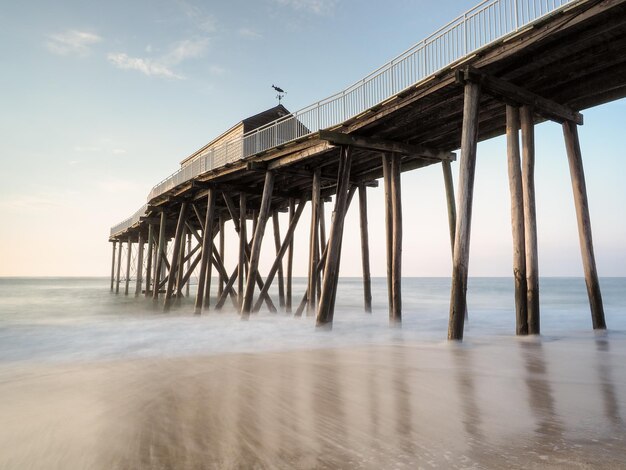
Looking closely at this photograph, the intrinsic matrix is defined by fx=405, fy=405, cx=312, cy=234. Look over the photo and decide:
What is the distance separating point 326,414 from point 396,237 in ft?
23.5

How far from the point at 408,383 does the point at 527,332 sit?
445 centimetres

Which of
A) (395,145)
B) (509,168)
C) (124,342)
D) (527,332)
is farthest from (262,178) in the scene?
(527,332)

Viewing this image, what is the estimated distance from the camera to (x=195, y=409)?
12.0ft

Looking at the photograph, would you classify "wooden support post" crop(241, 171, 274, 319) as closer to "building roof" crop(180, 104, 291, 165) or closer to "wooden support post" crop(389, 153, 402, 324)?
"wooden support post" crop(389, 153, 402, 324)

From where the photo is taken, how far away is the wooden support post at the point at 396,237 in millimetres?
10047

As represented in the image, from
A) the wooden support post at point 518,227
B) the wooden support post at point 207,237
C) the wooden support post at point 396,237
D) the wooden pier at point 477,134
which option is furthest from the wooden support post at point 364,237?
the wooden support post at point 518,227

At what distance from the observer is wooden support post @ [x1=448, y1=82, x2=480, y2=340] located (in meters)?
7.03

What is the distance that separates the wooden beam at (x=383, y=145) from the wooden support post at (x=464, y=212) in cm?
296

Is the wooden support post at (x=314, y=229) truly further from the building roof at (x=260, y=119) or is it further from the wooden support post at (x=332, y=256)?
the building roof at (x=260, y=119)

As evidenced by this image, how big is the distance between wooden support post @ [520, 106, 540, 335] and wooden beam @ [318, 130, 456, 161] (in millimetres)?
2912

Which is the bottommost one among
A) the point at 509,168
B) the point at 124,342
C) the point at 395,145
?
the point at 124,342

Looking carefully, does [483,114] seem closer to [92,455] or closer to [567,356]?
[567,356]

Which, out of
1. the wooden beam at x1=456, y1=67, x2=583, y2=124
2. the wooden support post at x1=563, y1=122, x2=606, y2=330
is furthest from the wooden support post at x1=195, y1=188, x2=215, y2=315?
the wooden support post at x1=563, y1=122, x2=606, y2=330

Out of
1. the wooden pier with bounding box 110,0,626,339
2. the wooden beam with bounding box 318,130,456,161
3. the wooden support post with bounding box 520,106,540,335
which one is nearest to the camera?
the wooden pier with bounding box 110,0,626,339
